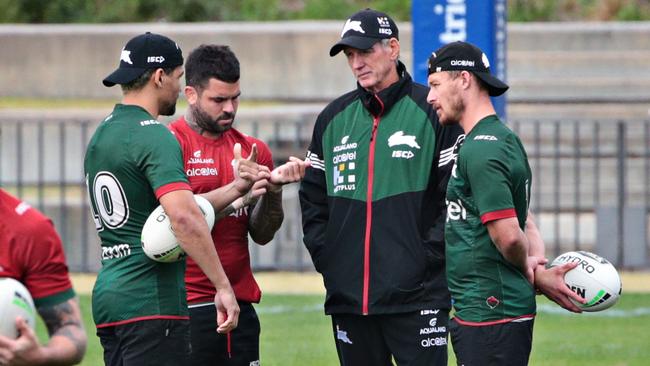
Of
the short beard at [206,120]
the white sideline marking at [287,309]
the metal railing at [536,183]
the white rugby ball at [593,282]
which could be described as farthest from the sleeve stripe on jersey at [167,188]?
the metal railing at [536,183]

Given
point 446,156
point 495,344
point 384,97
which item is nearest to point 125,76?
point 384,97

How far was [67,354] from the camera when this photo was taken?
4590 millimetres

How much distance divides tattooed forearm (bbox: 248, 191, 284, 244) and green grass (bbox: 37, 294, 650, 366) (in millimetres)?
3020

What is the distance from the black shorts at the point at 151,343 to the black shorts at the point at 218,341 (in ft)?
2.26

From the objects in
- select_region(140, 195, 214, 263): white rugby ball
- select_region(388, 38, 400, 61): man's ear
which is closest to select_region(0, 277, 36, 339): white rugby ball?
select_region(140, 195, 214, 263): white rugby ball

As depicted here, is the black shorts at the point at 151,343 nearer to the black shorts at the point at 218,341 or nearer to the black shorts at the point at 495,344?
the black shorts at the point at 218,341

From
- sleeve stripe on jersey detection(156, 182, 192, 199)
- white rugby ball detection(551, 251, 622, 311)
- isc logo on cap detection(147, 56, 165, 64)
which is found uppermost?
isc logo on cap detection(147, 56, 165, 64)

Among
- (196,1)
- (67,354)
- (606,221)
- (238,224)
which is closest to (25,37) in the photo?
(196,1)

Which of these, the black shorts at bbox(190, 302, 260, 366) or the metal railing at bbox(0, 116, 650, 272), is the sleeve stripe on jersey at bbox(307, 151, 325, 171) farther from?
the metal railing at bbox(0, 116, 650, 272)

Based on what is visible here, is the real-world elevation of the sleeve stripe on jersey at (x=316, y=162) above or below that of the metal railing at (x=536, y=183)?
above

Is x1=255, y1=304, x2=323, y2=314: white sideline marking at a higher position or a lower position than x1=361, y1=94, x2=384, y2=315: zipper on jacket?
lower

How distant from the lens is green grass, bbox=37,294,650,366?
32.9 feet

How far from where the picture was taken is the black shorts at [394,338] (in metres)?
6.66

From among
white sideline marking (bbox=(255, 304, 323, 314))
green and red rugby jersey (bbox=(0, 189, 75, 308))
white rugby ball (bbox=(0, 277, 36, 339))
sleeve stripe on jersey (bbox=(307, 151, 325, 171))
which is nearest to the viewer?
white rugby ball (bbox=(0, 277, 36, 339))
